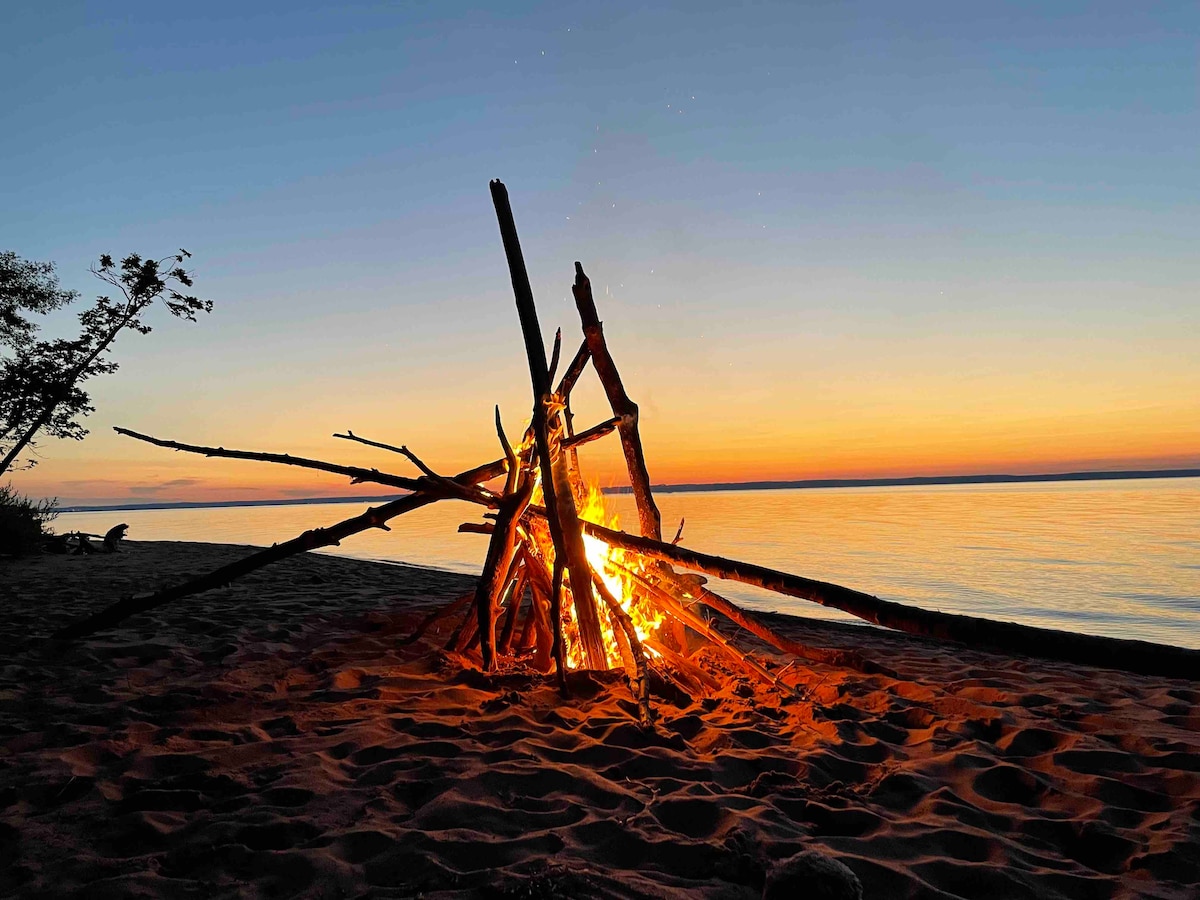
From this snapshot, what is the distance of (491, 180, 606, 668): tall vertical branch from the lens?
13.4 ft

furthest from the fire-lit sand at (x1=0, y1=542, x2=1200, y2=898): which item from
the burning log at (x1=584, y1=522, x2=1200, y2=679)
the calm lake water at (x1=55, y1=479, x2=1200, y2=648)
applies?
the calm lake water at (x1=55, y1=479, x2=1200, y2=648)

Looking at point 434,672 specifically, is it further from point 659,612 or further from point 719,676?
point 719,676

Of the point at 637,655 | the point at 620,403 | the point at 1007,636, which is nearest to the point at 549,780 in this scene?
the point at 637,655

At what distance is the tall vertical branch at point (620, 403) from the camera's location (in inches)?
197

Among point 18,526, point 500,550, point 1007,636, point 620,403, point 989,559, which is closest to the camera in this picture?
point 1007,636

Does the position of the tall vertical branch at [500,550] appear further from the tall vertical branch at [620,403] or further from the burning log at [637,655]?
the tall vertical branch at [620,403]

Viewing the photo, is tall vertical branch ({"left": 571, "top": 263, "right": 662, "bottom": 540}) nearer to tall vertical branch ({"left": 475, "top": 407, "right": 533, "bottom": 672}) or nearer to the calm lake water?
the calm lake water

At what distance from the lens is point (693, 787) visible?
9.15 feet

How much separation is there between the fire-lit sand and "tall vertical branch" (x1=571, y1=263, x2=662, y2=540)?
131cm

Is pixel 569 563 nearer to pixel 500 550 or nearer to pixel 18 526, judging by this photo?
pixel 500 550

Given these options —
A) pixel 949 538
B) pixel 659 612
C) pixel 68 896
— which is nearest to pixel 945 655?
pixel 659 612

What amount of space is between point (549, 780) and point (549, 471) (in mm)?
1749

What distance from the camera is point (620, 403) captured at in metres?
5.07

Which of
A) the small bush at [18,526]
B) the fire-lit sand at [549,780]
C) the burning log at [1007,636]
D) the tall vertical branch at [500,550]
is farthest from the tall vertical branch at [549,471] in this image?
the small bush at [18,526]
